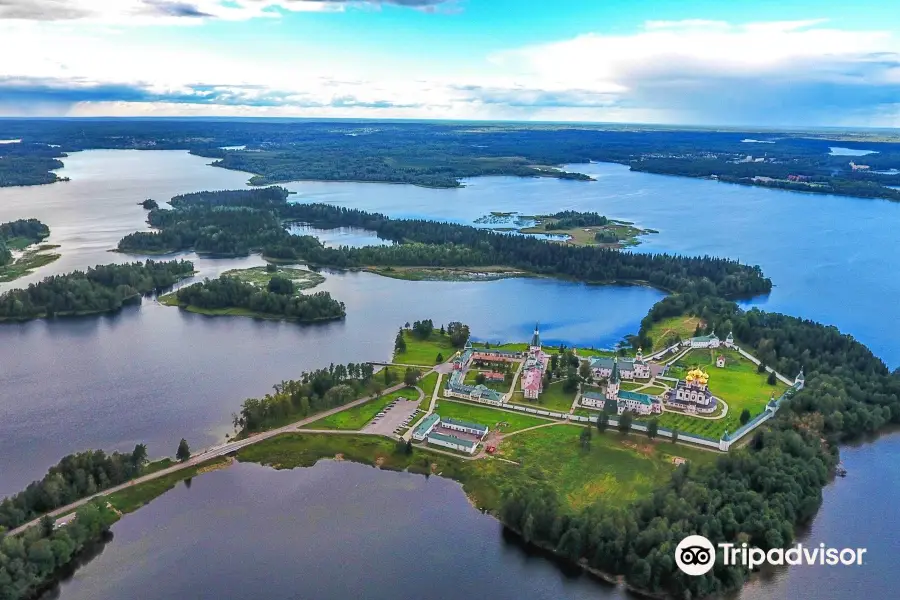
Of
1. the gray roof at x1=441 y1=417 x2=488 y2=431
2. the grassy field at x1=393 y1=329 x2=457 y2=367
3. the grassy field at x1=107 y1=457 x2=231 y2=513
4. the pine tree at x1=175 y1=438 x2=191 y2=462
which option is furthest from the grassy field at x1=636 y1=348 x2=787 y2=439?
the pine tree at x1=175 y1=438 x2=191 y2=462

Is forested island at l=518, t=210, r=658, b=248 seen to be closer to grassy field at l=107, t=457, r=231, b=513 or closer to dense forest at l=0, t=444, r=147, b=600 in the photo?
grassy field at l=107, t=457, r=231, b=513

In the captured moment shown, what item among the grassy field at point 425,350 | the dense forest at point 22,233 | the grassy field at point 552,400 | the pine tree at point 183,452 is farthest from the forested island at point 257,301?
the dense forest at point 22,233

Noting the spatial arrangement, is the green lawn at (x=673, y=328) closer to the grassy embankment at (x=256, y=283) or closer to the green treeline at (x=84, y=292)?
the grassy embankment at (x=256, y=283)

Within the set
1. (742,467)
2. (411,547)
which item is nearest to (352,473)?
(411,547)

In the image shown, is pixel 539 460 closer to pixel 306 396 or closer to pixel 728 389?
pixel 306 396

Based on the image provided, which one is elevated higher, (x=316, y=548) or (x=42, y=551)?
(x=42, y=551)

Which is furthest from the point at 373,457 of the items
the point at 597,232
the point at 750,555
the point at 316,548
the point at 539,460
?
the point at 597,232
